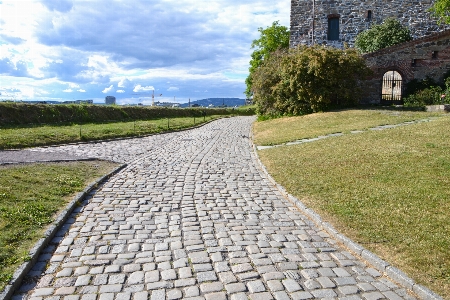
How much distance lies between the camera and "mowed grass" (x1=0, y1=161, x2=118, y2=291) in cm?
465

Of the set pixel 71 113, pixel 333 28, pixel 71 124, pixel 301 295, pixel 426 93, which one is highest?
pixel 333 28

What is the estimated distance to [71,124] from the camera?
80.9 ft

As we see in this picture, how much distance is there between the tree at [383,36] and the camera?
2781 cm

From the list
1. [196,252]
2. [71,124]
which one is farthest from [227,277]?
[71,124]

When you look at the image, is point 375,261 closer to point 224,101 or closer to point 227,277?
point 227,277

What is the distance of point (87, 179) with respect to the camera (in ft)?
28.8

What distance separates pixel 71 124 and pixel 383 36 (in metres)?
22.9

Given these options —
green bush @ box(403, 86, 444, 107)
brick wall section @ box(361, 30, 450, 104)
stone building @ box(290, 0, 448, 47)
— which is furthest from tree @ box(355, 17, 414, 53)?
green bush @ box(403, 86, 444, 107)

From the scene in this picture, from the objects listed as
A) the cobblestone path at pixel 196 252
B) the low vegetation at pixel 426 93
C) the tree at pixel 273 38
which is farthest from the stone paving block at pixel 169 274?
the tree at pixel 273 38

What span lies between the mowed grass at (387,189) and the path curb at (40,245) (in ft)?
13.5

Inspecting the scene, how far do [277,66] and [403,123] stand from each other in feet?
40.1

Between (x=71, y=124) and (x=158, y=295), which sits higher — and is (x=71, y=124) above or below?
above

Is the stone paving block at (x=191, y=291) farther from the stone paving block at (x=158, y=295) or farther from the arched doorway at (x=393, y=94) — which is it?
the arched doorway at (x=393, y=94)

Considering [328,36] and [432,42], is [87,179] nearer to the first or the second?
[432,42]
